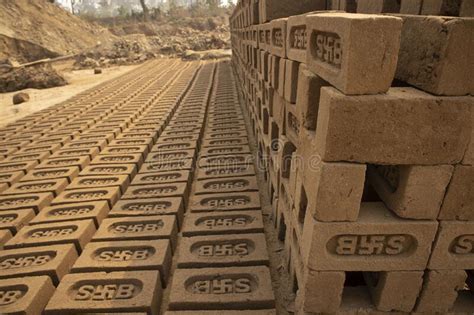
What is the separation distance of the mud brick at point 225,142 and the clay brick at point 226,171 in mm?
762

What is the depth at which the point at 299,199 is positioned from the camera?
212 centimetres

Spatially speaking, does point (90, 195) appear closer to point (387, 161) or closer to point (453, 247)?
point (387, 161)

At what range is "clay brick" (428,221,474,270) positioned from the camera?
5.38 ft

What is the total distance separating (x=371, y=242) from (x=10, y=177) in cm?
459

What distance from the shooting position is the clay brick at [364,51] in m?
1.26

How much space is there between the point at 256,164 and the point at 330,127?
3.17 m

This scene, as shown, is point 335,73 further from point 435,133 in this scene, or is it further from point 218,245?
point 218,245

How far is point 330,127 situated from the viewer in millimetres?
1447

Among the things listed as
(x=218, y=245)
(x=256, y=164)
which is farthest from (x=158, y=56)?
(x=218, y=245)

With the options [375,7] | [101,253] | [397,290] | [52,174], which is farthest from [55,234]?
[375,7]

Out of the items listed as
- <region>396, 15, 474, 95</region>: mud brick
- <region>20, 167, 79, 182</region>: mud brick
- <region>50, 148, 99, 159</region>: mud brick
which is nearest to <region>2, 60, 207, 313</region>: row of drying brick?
<region>20, 167, 79, 182</region>: mud brick

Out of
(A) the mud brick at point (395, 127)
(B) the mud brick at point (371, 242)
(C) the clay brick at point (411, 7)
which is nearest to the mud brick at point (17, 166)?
(B) the mud brick at point (371, 242)

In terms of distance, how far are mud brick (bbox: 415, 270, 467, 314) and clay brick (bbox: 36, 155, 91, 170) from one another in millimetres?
4335

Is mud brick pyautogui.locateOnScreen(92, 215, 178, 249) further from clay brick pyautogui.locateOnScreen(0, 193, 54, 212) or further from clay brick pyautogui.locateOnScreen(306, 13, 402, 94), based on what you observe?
clay brick pyautogui.locateOnScreen(306, 13, 402, 94)
